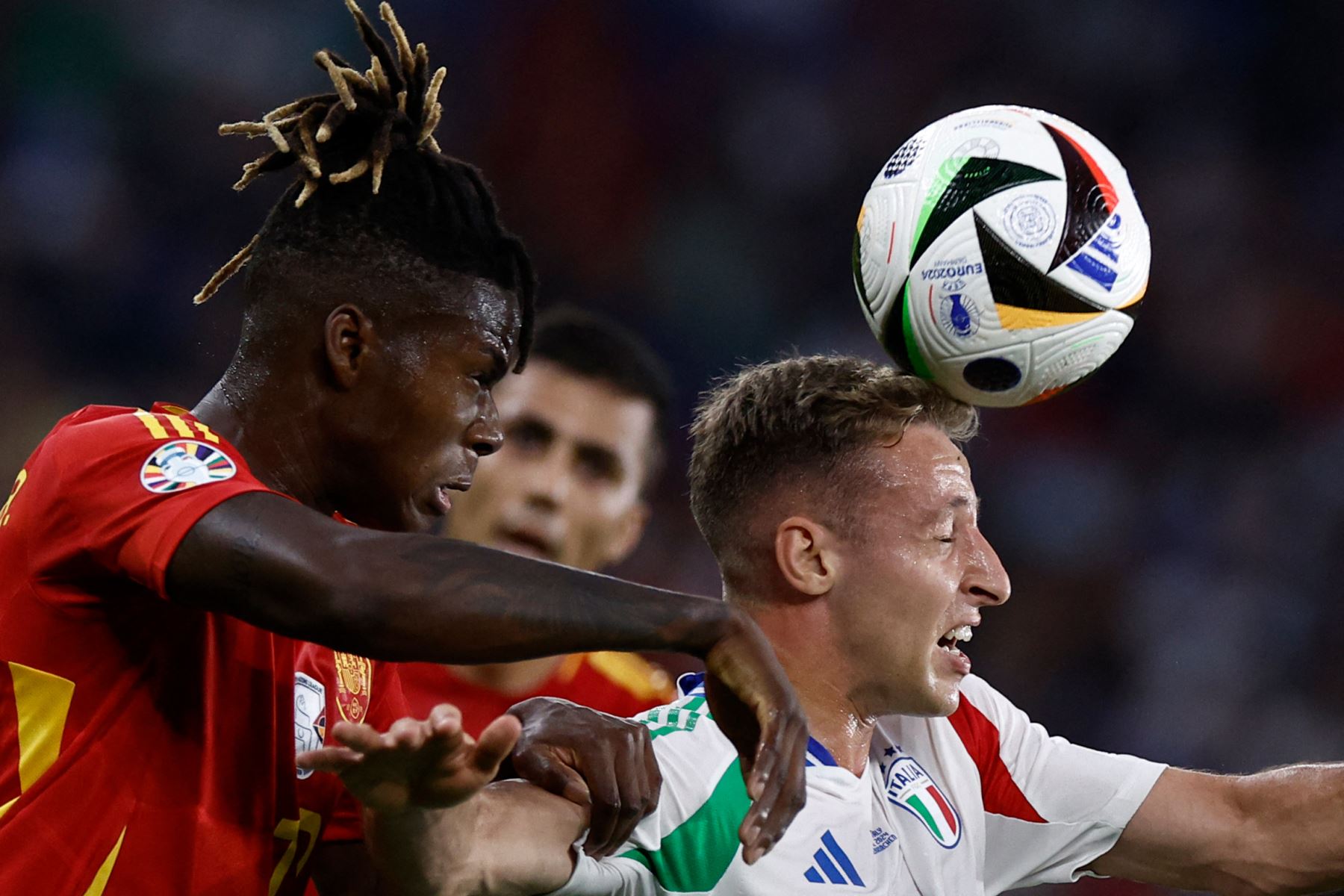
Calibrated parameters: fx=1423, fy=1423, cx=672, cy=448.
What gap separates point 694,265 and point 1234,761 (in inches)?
136

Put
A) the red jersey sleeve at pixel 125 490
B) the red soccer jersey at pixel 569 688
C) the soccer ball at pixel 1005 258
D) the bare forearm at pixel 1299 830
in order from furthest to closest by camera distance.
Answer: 1. the red soccer jersey at pixel 569 688
2. the bare forearm at pixel 1299 830
3. the soccer ball at pixel 1005 258
4. the red jersey sleeve at pixel 125 490

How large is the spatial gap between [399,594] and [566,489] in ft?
10.4

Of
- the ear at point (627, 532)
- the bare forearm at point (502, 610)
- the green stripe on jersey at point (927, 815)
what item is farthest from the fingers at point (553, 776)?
the ear at point (627, 532)

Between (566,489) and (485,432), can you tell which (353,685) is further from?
(566,489)

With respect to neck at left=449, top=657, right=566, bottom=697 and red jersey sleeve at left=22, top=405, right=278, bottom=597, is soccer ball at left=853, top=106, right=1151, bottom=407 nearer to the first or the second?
red jersey sleeve at left=22, top=405, right=278, bottom=597

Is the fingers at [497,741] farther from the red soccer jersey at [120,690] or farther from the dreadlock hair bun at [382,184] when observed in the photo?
the dreadlock hair bun at [382,184]

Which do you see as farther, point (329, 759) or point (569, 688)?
point (569, 688)

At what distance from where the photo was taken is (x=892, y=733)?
3.03 meters

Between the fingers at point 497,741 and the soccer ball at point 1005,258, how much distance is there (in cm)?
136

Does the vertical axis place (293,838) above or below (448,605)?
below

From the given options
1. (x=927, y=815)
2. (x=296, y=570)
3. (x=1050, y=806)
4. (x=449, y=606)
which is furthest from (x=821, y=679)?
(x=296, y=570)

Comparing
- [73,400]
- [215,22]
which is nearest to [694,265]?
[215,22]

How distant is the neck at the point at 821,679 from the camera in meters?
2.82

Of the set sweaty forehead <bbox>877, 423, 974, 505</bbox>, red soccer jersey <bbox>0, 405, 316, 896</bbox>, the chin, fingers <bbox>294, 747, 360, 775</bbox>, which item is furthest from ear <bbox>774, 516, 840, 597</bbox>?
fingers <bbox>294, 747, 360, 775</bbox>
